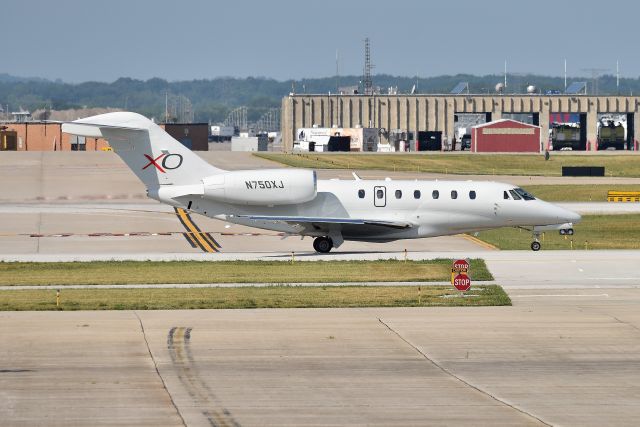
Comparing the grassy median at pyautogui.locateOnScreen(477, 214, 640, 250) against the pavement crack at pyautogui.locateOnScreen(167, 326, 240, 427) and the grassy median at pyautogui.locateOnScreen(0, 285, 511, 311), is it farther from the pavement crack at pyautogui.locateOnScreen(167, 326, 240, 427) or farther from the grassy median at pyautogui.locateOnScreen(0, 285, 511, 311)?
the pavement crack at pyautogui.locateOnScreen(167, 326, 240, 427)

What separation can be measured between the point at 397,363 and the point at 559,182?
226 feet

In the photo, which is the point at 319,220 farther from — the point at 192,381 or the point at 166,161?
the point at 192,381

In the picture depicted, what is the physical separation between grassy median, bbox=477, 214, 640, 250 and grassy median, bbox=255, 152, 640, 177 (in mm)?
39299

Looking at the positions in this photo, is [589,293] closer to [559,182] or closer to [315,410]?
[315,410]

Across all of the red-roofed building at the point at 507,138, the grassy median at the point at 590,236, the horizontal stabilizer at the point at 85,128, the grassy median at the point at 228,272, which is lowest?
the grassy median at the point at 228,272

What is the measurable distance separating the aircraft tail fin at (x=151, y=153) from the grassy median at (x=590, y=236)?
1364 cm

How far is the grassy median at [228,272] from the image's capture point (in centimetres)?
3784

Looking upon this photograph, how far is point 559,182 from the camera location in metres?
90.8

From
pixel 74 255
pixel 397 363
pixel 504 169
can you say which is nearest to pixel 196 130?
pixel 504 169

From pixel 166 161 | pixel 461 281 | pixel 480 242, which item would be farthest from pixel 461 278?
pixel 480 242

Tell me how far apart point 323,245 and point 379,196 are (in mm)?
2949

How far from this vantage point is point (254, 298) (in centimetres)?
3341

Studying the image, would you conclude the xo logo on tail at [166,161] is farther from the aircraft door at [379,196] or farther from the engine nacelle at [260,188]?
the aircraft door at [379,196]

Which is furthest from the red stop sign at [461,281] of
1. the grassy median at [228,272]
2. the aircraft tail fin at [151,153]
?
the aircraft tail fin at [151,153]
